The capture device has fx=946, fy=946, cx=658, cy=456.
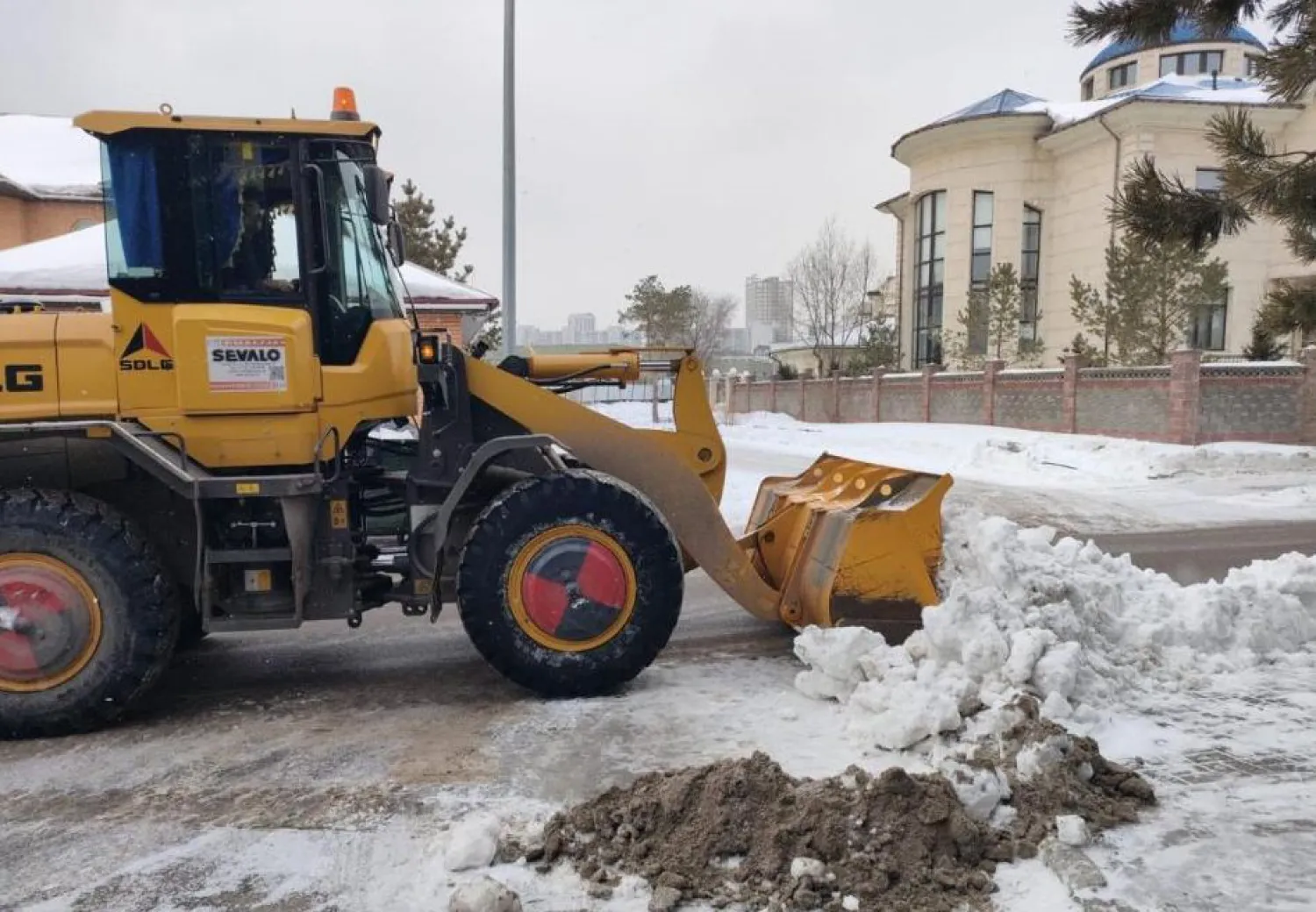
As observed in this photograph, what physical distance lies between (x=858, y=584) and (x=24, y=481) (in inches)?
167

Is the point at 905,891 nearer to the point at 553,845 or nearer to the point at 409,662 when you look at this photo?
the point at 553,845

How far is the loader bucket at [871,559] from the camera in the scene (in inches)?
203

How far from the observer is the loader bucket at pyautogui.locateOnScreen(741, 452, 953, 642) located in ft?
16.9

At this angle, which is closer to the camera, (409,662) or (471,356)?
(471,356)

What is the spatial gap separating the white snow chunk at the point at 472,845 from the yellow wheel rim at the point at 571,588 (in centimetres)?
148

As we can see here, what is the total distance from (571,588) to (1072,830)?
8.05 ft

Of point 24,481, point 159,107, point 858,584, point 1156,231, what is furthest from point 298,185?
point 1156,231

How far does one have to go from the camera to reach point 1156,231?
6840 mm

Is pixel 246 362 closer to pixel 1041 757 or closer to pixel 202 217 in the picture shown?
pixel 202 217

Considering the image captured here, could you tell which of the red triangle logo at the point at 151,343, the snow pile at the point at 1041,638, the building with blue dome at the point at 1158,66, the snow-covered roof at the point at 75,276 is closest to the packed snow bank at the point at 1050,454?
the snow-covered roof at the point at 75,276

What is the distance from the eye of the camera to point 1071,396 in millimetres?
20766

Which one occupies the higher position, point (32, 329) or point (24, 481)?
point (32, 329)

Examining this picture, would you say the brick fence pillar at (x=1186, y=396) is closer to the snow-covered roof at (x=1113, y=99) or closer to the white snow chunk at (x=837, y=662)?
the snow-covered roof at (x=1113, y=99)

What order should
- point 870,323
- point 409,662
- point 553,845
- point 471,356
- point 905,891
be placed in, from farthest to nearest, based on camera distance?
point 870,323 → point 409,662 → point 471,356 → point 553,845 → point 905,891
